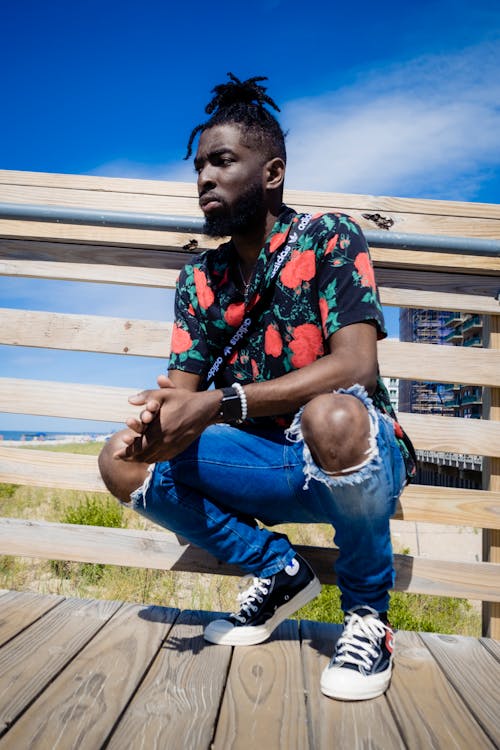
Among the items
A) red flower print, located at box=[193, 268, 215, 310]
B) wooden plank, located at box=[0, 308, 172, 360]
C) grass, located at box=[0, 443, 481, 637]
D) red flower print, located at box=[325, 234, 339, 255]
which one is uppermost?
red flower print, located at box=[325, 234, 339, 255]

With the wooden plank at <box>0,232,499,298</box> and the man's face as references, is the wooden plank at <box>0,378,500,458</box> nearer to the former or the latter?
the wooden plank at <box>0,232,499,298</box>

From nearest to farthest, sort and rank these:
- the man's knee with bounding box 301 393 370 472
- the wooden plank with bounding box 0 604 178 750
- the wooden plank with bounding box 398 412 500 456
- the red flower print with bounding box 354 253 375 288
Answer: the wooden plank with bounding box 0 604 178 750
the man's knee with bounding box 301 393 370 472
the red flower print with bounding box 354 253 375 288
the wooden plank with bounding box 398 412 500 456

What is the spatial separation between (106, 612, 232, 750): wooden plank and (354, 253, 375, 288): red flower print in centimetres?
112

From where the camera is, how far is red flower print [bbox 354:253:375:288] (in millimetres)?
1839

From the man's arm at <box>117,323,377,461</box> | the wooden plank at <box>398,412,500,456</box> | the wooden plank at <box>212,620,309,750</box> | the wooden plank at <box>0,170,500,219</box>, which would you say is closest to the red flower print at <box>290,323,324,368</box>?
the man's arm at <box>117,323,377,461</box>

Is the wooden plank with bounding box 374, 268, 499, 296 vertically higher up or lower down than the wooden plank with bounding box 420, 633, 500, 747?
higher up

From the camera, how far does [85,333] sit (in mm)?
2527

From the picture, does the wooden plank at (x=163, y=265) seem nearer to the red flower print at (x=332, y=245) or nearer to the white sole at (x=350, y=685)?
the red flower print at (x=332, y=245)

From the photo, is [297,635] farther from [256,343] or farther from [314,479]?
[256,343]

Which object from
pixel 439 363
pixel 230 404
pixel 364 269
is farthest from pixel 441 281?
pixel 230 404

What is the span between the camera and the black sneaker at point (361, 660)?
152 cm

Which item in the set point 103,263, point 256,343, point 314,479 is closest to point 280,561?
point 314,479

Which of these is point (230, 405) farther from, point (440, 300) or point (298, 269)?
point (440, 300)

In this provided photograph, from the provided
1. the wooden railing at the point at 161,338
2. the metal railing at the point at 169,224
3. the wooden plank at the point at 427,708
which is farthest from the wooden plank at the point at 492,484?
the wooden plank at the point at 427,708
